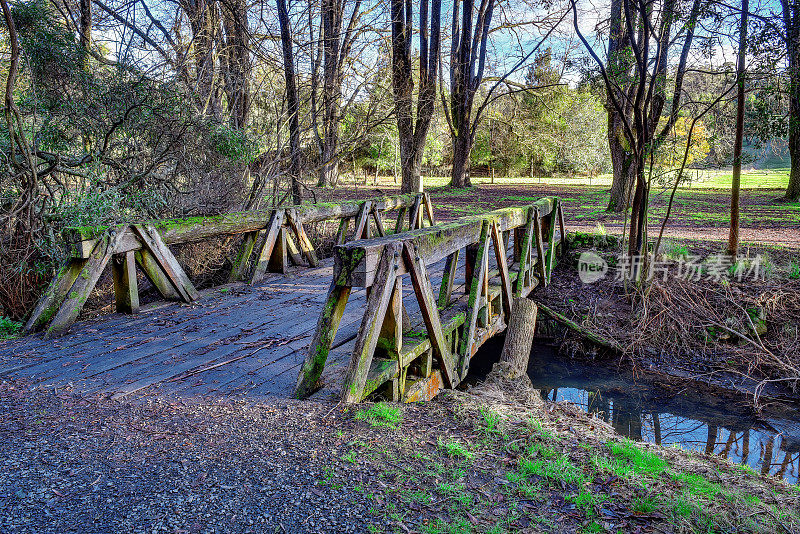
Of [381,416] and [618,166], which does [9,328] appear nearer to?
[381,416]

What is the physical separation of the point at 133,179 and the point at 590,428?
6.71m

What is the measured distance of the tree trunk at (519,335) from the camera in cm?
697

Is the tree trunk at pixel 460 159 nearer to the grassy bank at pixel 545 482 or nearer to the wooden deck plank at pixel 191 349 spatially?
the wooden deck plank at pixel 191 349

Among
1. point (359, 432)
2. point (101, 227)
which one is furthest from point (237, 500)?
point (101, 227)

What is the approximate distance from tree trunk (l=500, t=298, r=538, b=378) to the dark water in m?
0.81

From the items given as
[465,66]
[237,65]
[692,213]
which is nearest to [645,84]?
[237,65]

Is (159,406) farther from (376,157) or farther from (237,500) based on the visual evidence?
(376,157)

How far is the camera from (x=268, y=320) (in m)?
5.82

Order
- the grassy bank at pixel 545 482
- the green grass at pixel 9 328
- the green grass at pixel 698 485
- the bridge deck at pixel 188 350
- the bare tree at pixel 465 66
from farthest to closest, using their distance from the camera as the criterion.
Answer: the bare tree at pixel 465 66 < the green grass at pixel 9 328 < the bridge deck at pixel 188 350 < the green grass at pixel 698 485 < the grassy bank at pixel 545 482

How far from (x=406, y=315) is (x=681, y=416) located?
432 centimetres

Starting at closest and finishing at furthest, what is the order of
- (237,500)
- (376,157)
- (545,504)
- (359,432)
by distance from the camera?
(237,500) < (545,504) < (359,432) < (376,157)

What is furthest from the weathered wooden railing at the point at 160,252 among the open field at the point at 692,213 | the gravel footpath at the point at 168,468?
the open field at the point at 692,213

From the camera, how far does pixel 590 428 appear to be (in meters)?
4.54

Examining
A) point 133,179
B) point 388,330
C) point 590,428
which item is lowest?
point 590,428
